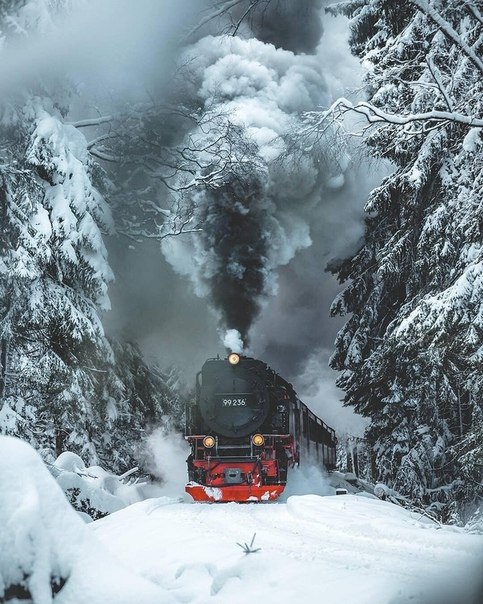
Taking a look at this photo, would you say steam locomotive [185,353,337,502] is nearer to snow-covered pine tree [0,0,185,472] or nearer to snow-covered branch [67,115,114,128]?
snow-covered pine tree [0,0,185,472]

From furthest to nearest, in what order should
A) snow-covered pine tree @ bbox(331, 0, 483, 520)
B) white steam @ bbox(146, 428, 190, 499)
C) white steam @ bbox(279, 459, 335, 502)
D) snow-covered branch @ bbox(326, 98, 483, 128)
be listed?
white steam @ bbox(146, 428, 190, 499), white steam @ bbox(279, 459, 335, 502), snow-covered pine tree @ bbox(331, 0, 483, 520), snow-covered branch @ bbox(326, 98, 483, 128)

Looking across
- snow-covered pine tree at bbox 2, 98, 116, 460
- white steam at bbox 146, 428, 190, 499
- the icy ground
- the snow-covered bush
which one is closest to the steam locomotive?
the snow-covered bush

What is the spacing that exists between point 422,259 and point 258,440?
5027 millimetres

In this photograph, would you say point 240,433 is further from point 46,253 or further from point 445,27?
point 445,27

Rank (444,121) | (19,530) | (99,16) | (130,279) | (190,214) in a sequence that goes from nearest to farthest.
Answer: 1. (19,530)
2. (444,121)
3. (99,16)
4. (190,214)
5. (130,279)

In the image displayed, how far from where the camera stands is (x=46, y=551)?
2.42 metres

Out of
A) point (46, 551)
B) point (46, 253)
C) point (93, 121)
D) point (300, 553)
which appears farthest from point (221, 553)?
point (93, 121)

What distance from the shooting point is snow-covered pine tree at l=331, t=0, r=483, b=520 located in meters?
8.16

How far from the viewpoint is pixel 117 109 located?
12625 mm

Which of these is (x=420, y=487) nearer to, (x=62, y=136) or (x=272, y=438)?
(x=272, y=438)

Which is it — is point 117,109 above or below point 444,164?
above

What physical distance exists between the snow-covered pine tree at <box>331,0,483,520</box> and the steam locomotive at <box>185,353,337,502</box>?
7.93 feet

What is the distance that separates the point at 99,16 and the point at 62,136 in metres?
2.12

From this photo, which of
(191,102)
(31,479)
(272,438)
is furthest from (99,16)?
(31,479)
